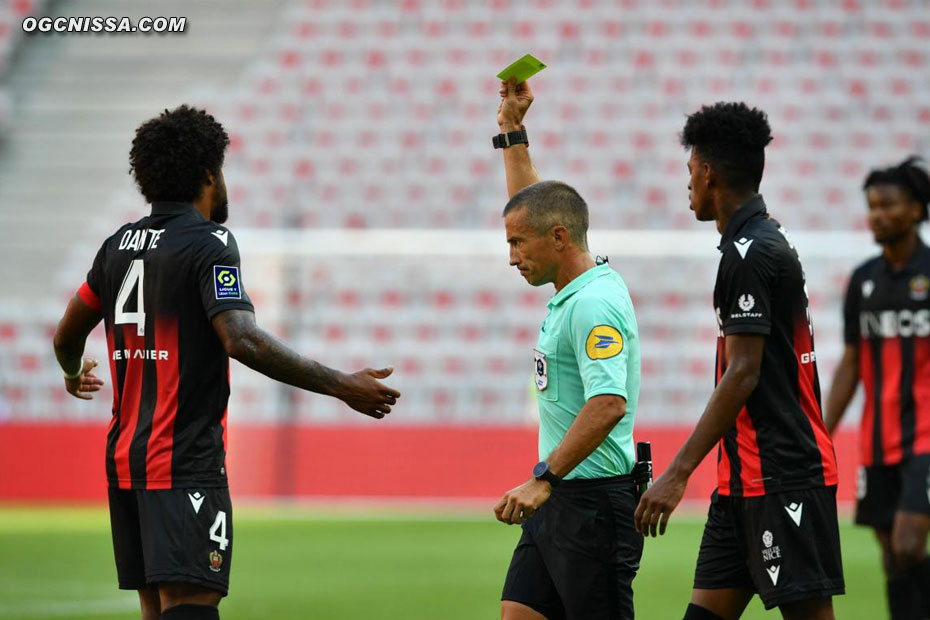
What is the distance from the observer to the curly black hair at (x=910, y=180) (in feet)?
A: 21.5

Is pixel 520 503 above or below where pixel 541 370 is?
below

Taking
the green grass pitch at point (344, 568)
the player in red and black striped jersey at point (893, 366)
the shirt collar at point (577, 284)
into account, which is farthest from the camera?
the green grass pitch at point (344, 568)

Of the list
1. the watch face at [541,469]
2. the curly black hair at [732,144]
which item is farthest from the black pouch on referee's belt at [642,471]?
the curly black hair at [732,144]

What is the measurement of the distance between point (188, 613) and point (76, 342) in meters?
1.15

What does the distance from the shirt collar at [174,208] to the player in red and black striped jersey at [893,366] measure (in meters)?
3.40

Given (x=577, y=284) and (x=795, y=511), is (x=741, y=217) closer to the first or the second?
(x=577, y=284)

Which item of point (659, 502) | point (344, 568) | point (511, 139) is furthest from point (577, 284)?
point (344, 568)

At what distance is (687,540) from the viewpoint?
11.9m

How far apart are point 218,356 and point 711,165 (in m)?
1.80

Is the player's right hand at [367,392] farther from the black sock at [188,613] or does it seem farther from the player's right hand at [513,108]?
the player's right hand at [513,108]

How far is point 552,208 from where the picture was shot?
171 inches

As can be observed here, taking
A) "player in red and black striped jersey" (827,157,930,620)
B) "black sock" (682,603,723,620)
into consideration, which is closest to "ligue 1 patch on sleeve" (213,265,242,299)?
"black sock" (682,603,723,620)

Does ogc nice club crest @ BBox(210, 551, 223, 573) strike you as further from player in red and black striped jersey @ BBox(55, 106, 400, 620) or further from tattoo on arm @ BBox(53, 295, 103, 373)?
tattoo on arm @ BBox(53, 295, 103, 373)

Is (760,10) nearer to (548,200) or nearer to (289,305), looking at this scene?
(289,305)
